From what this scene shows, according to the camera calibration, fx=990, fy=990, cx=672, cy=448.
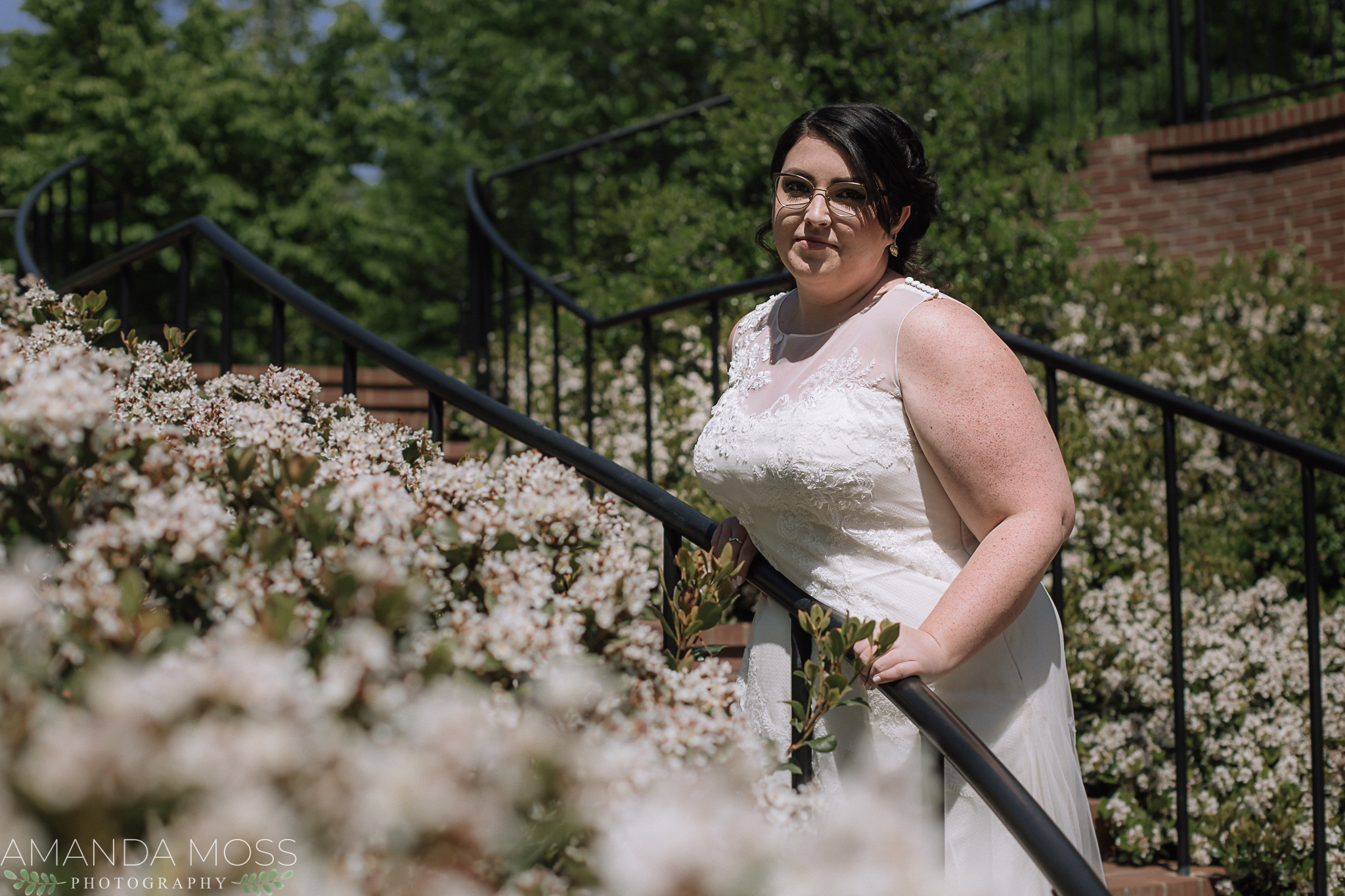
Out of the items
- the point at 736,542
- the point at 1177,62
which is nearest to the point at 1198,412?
the point at 736,542

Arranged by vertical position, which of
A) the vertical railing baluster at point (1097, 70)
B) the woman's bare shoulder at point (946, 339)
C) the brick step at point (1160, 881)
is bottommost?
the brick step at point (1160, 881)

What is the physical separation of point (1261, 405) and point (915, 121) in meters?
2.27

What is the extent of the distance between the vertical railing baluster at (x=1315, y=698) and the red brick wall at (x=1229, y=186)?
143 inches

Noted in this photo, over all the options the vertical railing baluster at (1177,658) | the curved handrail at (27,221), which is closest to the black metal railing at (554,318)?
the vertical railing baluster at (1177,658)

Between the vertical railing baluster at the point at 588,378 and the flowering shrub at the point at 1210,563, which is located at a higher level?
the vertical railing baluster at the point at 588,378

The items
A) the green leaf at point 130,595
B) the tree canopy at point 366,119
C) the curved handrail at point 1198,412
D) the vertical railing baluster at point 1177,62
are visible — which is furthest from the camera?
the tree canopy at point 366,119

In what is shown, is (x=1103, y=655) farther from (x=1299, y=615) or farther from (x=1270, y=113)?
(x=1270, y=113)

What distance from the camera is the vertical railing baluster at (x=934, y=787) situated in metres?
1.76

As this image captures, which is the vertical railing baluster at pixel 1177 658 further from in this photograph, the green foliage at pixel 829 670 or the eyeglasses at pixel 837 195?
the green foliage at pixel 829 670

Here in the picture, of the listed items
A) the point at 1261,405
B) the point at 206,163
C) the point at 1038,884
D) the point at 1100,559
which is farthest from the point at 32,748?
the point at 206,163

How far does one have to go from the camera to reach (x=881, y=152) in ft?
6.85

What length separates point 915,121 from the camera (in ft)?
17.6

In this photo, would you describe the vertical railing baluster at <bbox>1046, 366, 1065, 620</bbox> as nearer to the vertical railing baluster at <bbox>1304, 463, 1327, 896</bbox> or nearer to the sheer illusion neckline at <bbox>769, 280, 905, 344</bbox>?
the vertical railing baluster at <bbox>1304, 463, 1327, 896</bbox>

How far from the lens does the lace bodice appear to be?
1863mm
